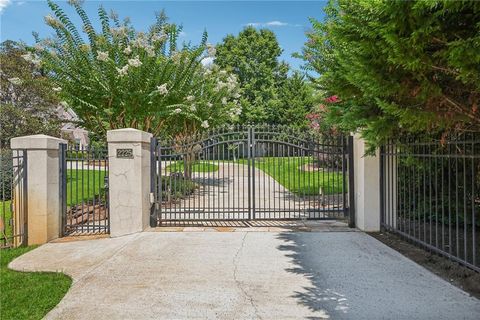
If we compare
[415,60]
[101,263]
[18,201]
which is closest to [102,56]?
[18,201]

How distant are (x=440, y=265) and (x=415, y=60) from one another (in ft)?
11.7

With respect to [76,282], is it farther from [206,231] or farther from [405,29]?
[405,29]

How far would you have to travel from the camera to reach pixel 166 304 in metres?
4.24

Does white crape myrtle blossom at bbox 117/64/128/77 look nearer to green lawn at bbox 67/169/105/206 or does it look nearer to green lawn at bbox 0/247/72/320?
green lawn at bbox 67/169/105/206

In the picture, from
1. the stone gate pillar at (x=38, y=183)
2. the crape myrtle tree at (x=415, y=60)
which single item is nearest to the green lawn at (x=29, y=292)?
the stone gate pillar at (x=38, y=183)

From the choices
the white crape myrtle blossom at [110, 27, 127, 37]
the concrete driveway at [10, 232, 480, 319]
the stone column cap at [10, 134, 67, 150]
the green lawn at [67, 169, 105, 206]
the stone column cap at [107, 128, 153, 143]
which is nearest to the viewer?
the concrete driveway at [10, 232, 480, 319]

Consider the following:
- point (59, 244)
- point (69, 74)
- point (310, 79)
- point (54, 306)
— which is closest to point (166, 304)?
point (54, 306)

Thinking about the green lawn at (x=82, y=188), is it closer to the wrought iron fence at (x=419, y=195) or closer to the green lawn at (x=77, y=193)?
the green lawn at (x=77, y=193)

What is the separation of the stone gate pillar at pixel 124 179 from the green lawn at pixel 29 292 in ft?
7.61

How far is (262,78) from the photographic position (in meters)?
39.2

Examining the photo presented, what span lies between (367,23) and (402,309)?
2.98 meters

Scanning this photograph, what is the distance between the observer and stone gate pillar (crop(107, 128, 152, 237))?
25.5ft

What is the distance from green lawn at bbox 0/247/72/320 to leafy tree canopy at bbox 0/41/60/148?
1613 cm

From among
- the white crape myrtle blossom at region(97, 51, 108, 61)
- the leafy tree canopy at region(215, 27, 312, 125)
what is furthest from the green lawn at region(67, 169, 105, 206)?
the leafy tree canopy at region(215, 27, 312, 125)
